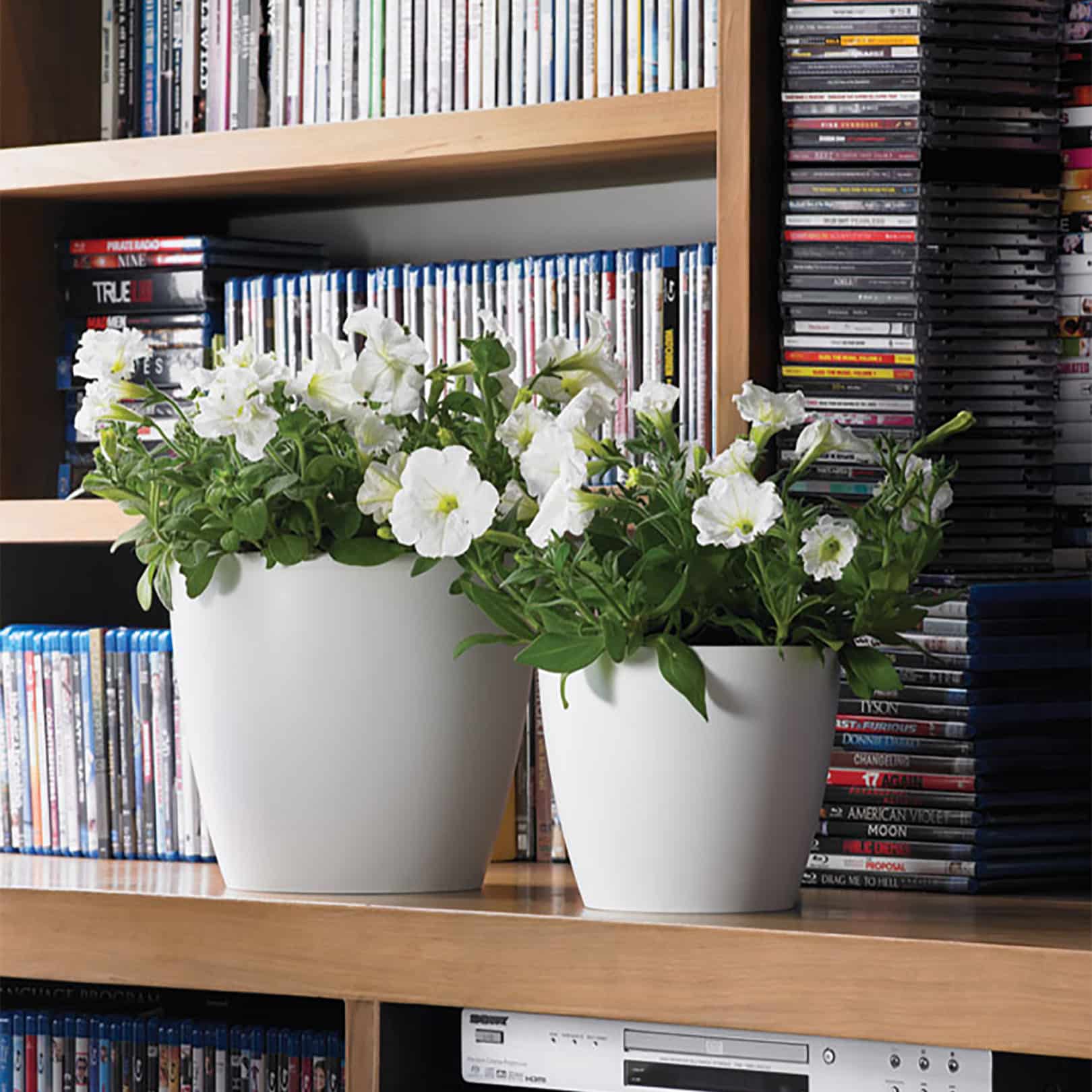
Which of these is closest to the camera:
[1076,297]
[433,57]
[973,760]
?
[973,760]

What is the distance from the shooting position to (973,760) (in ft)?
4.57

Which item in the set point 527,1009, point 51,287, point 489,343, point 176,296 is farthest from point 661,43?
point 527,1009

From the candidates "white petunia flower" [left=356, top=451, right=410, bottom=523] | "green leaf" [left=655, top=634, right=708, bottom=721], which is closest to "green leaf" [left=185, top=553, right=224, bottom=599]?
"white petunia flower" [left=356, top=451, right=410, bottom=523]

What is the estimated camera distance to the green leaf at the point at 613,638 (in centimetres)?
122

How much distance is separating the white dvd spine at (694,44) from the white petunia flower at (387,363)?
40 centimetres

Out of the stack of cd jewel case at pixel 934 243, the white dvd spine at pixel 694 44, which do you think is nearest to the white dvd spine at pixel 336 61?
the white dvd spine at pixel 694 44

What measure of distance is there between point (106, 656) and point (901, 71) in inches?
33.9

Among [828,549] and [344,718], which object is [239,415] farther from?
[828,549]

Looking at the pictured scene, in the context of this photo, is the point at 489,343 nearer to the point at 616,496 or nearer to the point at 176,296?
the point at 616,496

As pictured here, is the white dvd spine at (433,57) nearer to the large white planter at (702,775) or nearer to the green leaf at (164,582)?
the green leaf at (164,582)

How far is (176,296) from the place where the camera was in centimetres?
172

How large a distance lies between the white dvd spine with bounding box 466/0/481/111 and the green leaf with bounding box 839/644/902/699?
637 mm

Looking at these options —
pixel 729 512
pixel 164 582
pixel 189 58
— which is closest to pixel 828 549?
pixel 729 512

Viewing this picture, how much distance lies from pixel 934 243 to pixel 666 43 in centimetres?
29
